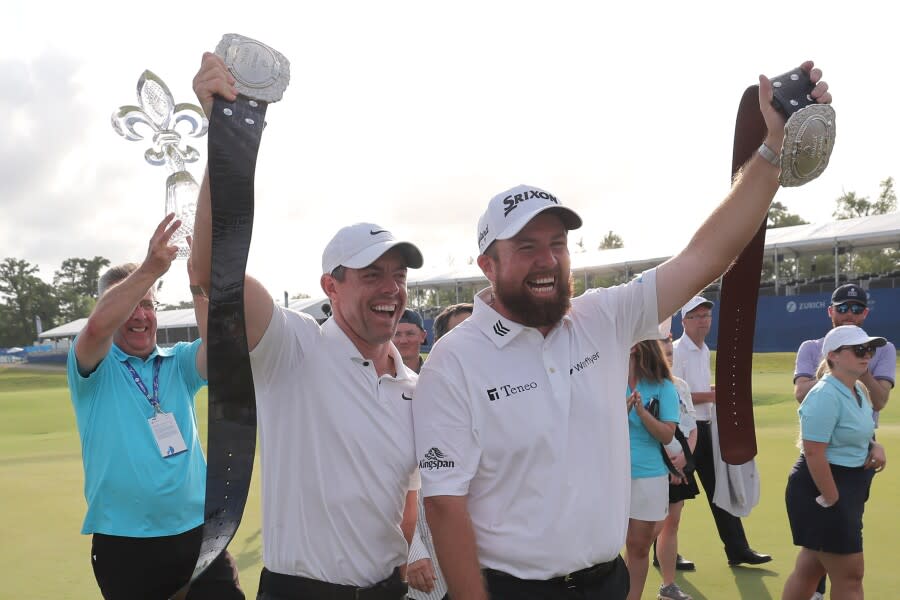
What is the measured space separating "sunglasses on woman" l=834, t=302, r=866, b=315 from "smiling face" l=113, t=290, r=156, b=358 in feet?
16.2

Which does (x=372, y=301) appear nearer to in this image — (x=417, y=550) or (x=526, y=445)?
(x=526, y=445)

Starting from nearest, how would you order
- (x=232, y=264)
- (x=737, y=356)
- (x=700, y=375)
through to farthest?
(x=232, y=264), (x=737, y=356), (x=700, y=375)

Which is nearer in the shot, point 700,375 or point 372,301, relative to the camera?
point 372,301

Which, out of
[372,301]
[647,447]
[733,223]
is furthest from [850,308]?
[372,301]

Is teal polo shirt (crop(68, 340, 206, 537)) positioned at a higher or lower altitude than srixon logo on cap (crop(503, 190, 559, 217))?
lower

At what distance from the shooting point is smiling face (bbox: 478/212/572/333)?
2.51 meters

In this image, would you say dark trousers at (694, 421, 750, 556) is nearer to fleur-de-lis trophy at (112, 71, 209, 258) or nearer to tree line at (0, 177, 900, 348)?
fleur-de-lis trophy at (112, 71, 209, 258)

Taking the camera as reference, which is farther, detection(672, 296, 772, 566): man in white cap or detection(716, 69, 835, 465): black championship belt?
detection(672, 296, 772, 566): man in white cap

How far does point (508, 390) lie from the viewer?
7.88ft

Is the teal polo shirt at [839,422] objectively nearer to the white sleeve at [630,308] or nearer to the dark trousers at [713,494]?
the dark trousers at [713,494]

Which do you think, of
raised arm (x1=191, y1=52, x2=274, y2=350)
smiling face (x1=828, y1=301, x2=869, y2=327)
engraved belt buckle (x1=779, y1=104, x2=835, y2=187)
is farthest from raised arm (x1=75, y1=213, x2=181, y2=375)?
smiling face (x1=828, y1=301, x2=869, y2=327)

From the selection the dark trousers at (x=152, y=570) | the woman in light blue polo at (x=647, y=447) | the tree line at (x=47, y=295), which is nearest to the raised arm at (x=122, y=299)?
the dark trousers at (x=152, y=570)

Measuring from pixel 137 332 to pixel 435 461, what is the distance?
6.47 feet

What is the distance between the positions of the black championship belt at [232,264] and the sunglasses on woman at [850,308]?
16.5 ft
